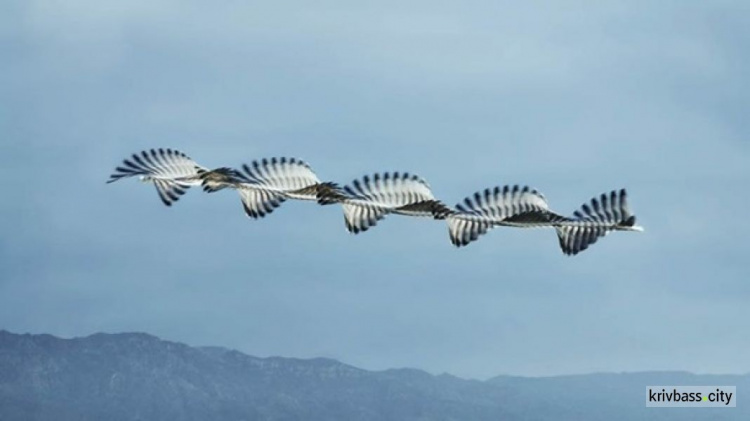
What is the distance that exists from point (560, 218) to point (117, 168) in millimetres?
11165

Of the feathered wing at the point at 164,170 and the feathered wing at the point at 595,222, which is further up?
the feathered wing at the point at 164,170

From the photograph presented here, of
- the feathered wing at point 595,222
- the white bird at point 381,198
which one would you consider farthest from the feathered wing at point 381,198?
the feathered wing at point 595,222

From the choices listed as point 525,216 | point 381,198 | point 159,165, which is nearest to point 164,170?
point 159,165

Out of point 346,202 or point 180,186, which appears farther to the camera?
point 180,186

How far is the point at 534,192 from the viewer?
3444 centimetres

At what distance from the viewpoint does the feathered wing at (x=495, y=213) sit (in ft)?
113

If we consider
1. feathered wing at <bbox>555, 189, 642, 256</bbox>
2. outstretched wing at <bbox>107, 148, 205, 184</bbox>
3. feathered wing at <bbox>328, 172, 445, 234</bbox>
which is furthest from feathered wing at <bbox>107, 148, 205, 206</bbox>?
feathered wing at <bbox>555, 189, 642, 256</bbox>

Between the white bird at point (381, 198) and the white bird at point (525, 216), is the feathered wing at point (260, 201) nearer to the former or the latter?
the white bird at point (381, 198)

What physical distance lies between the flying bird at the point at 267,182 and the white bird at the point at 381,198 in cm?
75

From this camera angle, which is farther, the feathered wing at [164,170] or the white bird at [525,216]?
the feathered wing at [164,170]

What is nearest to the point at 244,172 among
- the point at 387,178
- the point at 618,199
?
the point at 387,178

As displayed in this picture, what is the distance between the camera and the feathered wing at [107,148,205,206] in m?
37.4

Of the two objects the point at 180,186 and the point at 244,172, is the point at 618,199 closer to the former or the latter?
the point at 244,172

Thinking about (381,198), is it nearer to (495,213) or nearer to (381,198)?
(381,198)
